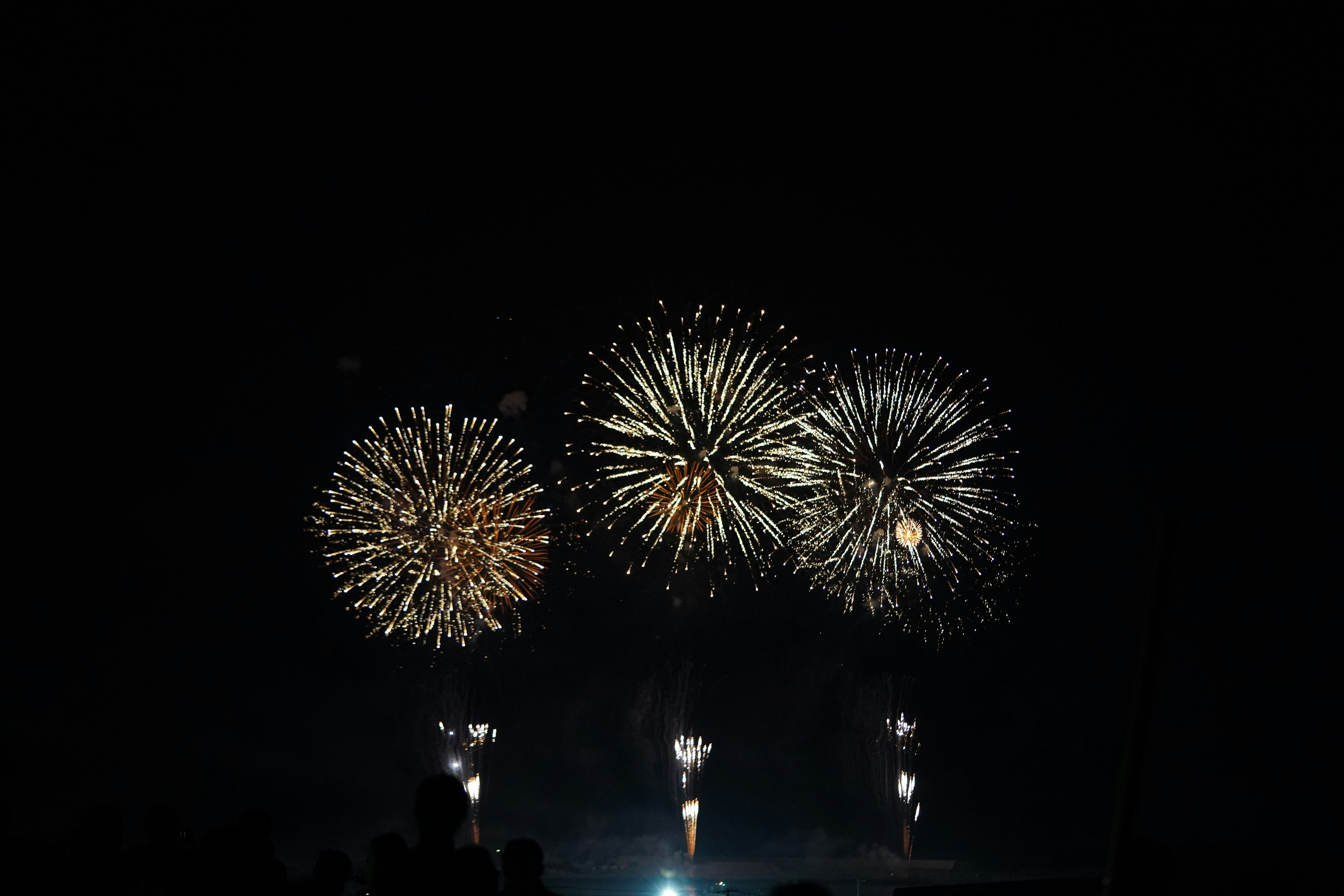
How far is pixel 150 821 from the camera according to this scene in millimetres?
10266

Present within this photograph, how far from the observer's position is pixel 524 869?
7.70 meters

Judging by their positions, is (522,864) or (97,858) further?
(97,858)

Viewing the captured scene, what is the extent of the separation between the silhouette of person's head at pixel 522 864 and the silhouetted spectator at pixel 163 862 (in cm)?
323

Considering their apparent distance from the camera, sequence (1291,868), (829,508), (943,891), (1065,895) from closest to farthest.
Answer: (1291,868)
(1065,895)
(943,891)
(829,508)

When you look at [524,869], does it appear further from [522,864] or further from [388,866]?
[388,866]

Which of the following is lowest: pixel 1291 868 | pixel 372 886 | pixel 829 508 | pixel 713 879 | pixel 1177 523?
pixel 713 879

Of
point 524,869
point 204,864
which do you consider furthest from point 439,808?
point 204,864

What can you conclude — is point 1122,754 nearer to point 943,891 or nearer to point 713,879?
point 943,891

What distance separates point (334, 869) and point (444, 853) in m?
6.16

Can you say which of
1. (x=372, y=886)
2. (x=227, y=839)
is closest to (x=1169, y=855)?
(x=372, y=886)

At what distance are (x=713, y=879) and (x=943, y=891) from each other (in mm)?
168145

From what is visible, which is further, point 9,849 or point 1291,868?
point 9,849

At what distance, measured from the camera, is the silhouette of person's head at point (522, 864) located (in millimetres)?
7645

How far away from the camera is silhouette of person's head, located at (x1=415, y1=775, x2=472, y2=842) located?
5.95 m
